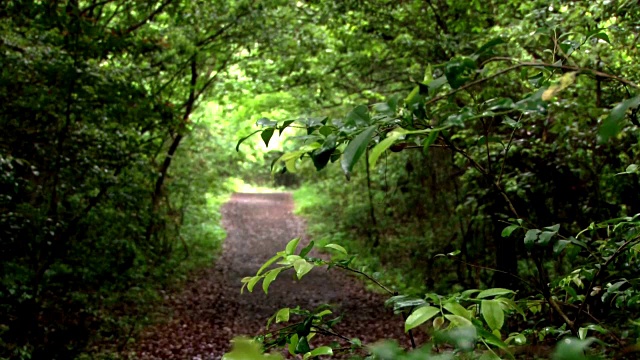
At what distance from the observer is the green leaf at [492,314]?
1180mm

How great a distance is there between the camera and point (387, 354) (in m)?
0.74

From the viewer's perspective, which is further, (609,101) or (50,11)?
(50,11)

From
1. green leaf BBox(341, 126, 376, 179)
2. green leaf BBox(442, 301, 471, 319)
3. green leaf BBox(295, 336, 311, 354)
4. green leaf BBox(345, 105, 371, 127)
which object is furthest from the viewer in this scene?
green leaf BBox(295, 336, 311, 354)

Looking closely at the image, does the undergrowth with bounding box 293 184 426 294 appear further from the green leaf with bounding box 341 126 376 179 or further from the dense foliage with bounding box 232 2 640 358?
the green leaf with bounding box 341 126 376 179

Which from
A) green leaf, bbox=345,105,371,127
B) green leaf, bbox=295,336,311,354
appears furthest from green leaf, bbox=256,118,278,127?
green leaf, bbox=295,336,311,354

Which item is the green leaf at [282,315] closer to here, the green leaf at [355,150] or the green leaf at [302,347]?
the green leaf at [302,347]

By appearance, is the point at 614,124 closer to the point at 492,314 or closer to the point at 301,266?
the point at 492,314

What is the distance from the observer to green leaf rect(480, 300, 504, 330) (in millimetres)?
1180

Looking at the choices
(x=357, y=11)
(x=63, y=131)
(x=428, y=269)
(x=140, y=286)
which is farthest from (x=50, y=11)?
(x=428, y=269)

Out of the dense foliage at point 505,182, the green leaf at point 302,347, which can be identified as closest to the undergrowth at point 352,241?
the dense foliage at point 505,182

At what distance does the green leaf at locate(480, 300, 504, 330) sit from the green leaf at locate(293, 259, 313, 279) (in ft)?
1.60

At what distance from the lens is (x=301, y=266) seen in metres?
1.43

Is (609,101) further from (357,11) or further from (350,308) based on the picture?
(350,308)

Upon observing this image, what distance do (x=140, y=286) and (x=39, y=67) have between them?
4577 millimetres
